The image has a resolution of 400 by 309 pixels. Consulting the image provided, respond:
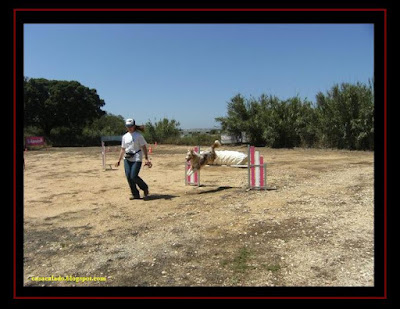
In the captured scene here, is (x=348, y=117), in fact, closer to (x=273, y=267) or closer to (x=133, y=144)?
(x=133, y=144)

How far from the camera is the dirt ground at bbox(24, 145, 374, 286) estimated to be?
11.0ft

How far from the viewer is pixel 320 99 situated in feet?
81.4

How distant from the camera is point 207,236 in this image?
454 cm

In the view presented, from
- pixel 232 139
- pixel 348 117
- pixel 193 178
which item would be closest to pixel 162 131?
pixel 232 139

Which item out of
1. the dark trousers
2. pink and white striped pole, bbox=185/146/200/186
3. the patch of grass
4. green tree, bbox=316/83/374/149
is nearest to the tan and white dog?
pink and white striped pole, bbox=185/146/200/186

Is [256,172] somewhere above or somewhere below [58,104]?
below

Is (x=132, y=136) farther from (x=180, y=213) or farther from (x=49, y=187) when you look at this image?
(x=49, y=187)

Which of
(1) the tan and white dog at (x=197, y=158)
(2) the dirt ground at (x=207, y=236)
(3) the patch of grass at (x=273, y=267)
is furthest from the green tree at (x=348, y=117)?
(3) the patch of grass at (x=273, y=267)

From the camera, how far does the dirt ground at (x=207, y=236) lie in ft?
11.0

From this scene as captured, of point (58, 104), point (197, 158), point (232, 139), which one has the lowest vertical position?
point (197, 158)

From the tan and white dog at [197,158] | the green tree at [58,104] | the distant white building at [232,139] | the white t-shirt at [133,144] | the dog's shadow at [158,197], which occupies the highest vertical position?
the green tree at [58,104]

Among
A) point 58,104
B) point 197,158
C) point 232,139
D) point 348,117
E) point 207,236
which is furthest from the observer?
point 58,104

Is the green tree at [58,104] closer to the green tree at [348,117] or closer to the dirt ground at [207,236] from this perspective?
the green tree at [348,117]
